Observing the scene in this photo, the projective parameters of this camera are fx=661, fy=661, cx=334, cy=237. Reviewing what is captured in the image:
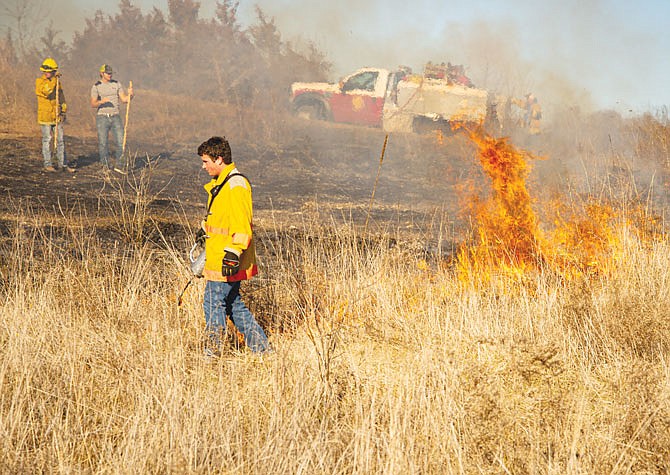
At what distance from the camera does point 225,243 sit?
4281mm

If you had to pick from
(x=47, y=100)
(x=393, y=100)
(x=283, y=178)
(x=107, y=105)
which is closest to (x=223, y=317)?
(x=47, y=100)

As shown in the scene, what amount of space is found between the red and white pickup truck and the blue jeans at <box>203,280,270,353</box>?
12.3 m

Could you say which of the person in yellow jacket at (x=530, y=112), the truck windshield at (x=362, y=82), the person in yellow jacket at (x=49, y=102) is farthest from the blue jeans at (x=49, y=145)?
the person in yellow jacket at (x=530, y=112)

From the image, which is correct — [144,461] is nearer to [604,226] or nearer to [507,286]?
[507,286]

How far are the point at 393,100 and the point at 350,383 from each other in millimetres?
15775

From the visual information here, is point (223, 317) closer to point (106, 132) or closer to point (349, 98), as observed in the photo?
point (106, 132)

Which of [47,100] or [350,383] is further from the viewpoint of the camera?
[47,100]

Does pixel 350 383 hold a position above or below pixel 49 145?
below

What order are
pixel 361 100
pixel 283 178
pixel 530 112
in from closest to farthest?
pixel 283 178
pixel 530 112
pixel 361 100

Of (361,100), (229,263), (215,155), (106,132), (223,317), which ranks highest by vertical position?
(361,100)

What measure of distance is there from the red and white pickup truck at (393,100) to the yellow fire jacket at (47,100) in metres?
9.00

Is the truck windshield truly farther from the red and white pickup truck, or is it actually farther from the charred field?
the charred field

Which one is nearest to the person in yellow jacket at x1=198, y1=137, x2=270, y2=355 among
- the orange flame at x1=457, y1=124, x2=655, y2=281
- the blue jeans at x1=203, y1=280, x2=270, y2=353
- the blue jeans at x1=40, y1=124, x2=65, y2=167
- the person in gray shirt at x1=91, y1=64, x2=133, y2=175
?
the blue jeans at x1=203, y1=280, x2=270, y2=353

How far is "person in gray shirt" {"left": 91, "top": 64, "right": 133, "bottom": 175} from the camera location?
1146cm
